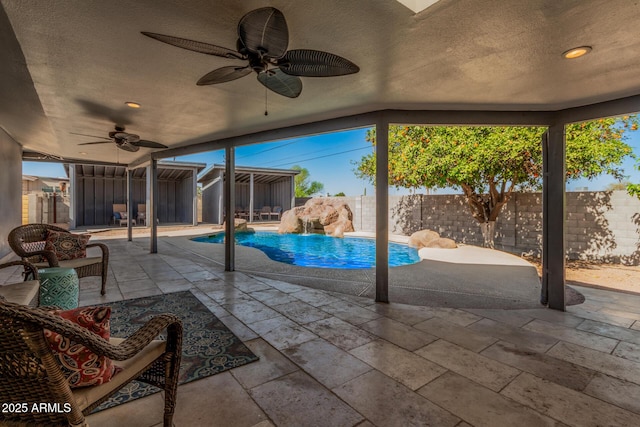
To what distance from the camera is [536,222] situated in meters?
6.66

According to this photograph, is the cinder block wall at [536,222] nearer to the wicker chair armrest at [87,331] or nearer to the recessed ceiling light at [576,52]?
the recessed ceiling light at [576,52]

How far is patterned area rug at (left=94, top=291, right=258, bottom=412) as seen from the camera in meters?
1.84

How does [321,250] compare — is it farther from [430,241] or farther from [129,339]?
[129,339]

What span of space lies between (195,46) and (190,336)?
2.17 m

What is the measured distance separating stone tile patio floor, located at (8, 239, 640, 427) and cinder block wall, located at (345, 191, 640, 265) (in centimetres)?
285

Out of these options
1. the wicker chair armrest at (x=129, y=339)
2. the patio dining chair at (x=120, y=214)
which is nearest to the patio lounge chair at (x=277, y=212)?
the patio dining chair at (x=120, y=214)

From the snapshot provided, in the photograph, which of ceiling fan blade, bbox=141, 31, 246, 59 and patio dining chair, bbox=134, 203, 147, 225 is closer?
ceiling fan blade, bbox=141, 31, 246, 59

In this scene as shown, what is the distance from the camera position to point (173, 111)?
3594mm

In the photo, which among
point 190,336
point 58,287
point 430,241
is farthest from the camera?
point 430,241

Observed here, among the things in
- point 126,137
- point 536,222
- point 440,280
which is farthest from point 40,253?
point 536,222

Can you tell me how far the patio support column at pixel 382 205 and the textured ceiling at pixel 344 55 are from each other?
350 mm

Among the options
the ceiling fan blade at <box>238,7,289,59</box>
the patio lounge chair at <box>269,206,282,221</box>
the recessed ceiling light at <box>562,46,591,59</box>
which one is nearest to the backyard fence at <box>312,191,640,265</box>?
the recessed ceiling light at <box>562,46,591,59</box>

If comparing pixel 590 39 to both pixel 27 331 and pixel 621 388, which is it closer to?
pixel 621 388

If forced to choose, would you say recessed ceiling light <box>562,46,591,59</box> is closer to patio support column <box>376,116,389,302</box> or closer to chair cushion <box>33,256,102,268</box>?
patio support column <box>376,116,389,302</box>
